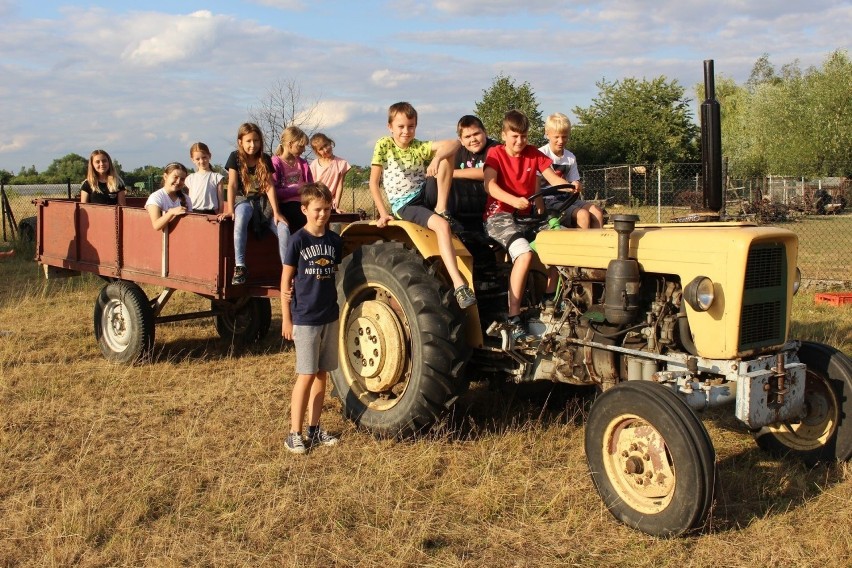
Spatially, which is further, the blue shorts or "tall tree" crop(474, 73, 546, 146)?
"tall tree" crop(474, 73, 546, 146)

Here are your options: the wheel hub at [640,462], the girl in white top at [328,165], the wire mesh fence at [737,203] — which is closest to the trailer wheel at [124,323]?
the girl in white top at [328,165]

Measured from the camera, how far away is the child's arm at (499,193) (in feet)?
15.4

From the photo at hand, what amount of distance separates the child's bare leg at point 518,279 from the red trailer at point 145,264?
2.49 m

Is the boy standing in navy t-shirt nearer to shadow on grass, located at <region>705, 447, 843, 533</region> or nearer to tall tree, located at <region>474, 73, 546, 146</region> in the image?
shadow on grass, located at <region>705, 447, 843, 533</region>

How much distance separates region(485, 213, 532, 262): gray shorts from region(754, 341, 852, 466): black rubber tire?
64.1 inches

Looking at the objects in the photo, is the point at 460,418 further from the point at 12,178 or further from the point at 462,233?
the point at 12,178

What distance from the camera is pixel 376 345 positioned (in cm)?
496

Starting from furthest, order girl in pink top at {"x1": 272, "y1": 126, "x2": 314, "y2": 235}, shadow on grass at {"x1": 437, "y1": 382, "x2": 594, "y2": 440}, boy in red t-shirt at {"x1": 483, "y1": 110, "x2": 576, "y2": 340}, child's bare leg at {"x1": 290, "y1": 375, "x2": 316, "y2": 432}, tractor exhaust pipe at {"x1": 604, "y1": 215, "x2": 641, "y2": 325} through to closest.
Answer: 1. girl in pink top at {"x1": 272, "y1": 126, "x2": 314, "y2": 235}
2. shadow on grass at {"x1": 437, "y1": 382, "x2": 594, "y2": 440}
3. child's bare leg at {"x1": 290, "y1": 375, "x2": 316, "y2": 432}
4. boy in red t-shirt at {"x1": 483, "y1": 110, "x2": 576, "y2": 340}
5. tractor exhaust pipe at {"x1": 604, "y1": 215, "x2": 641, "y2": 325}

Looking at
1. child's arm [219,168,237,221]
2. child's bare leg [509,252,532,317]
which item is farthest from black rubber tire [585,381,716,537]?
child's arm [219,168,237,221]

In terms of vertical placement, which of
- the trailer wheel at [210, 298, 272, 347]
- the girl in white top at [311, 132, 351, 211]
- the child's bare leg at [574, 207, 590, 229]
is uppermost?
the girl in white top at [311, 132, 351, 211]

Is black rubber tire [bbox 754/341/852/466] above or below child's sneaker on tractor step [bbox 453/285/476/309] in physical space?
below

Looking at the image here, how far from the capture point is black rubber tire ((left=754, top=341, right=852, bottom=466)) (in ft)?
14.0

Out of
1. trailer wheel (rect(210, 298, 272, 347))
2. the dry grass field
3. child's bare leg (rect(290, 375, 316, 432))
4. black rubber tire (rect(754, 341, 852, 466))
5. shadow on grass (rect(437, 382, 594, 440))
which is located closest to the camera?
the dry grass field

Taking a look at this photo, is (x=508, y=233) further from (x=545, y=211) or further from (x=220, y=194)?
(x=220, y=194)
